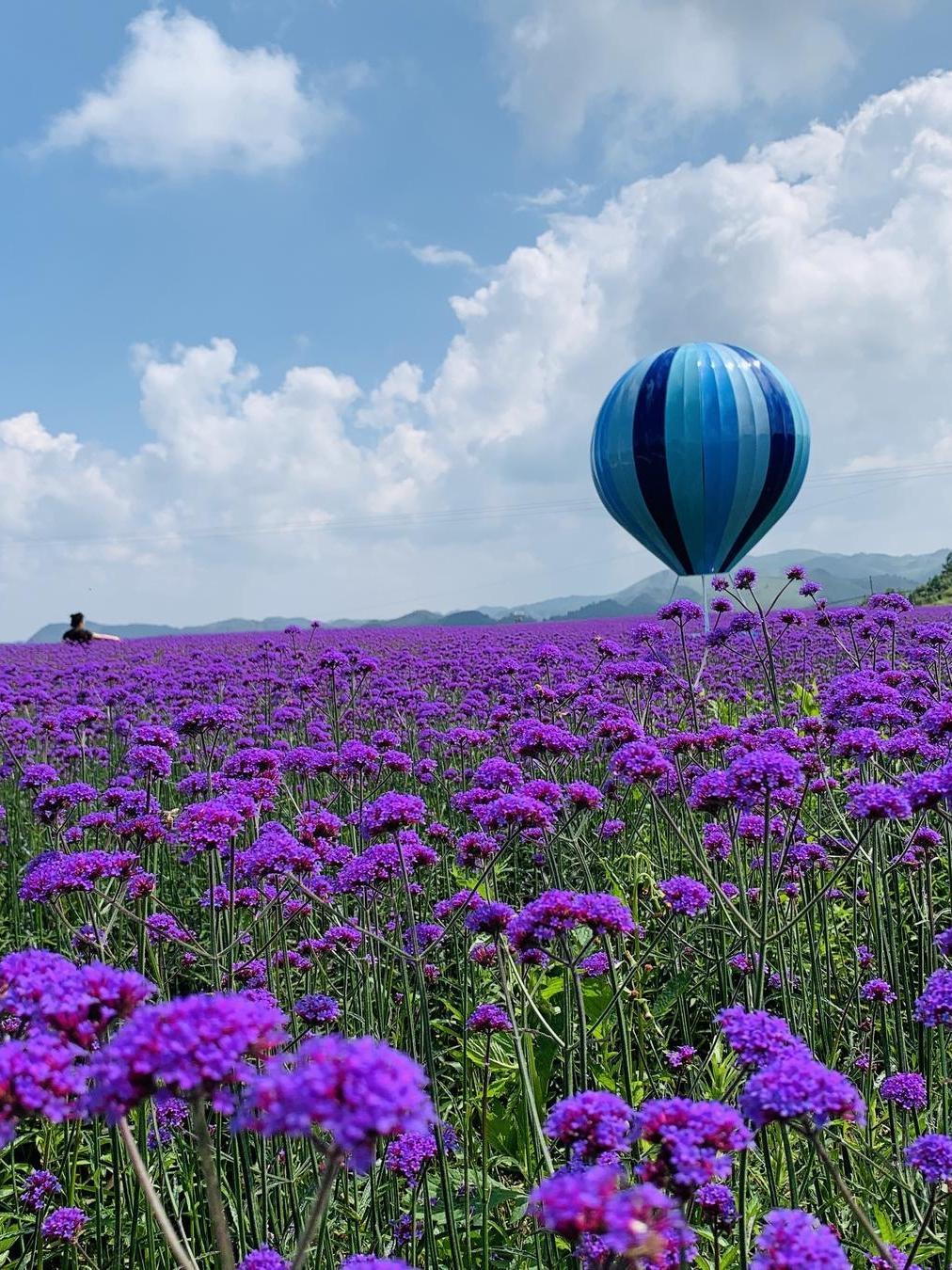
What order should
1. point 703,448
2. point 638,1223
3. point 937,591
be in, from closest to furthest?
point 638,1223 → point 703,448 → point 937,591

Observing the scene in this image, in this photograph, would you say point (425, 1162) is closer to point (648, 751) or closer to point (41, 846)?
point (648, 751)

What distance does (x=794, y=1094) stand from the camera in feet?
4.82

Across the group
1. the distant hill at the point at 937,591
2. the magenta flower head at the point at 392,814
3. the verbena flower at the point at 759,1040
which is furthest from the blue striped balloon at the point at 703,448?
the distant hill at the point at 937,591

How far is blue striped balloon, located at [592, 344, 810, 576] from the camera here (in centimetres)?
1712

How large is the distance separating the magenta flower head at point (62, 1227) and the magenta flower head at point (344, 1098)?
8.59 feet

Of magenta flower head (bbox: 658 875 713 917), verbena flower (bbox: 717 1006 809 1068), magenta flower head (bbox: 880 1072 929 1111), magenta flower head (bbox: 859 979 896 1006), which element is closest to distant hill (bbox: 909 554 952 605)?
magenta flower head (bbox: 859 979 896 1006)

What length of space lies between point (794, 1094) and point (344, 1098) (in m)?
0.79

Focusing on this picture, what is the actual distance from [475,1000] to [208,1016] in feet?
14.3

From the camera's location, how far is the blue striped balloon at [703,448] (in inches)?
674

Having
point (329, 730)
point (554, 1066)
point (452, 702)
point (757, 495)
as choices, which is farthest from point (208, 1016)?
point (757, 495)

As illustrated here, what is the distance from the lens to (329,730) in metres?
9.28

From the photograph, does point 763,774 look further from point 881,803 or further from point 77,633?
point 77,633

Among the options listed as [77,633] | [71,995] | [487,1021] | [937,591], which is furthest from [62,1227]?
[937,591]

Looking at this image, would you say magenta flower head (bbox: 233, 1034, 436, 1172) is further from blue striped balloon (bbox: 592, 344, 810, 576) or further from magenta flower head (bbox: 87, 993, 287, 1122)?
blue striped balloon (bbox: 592, 344, 810, 576)
